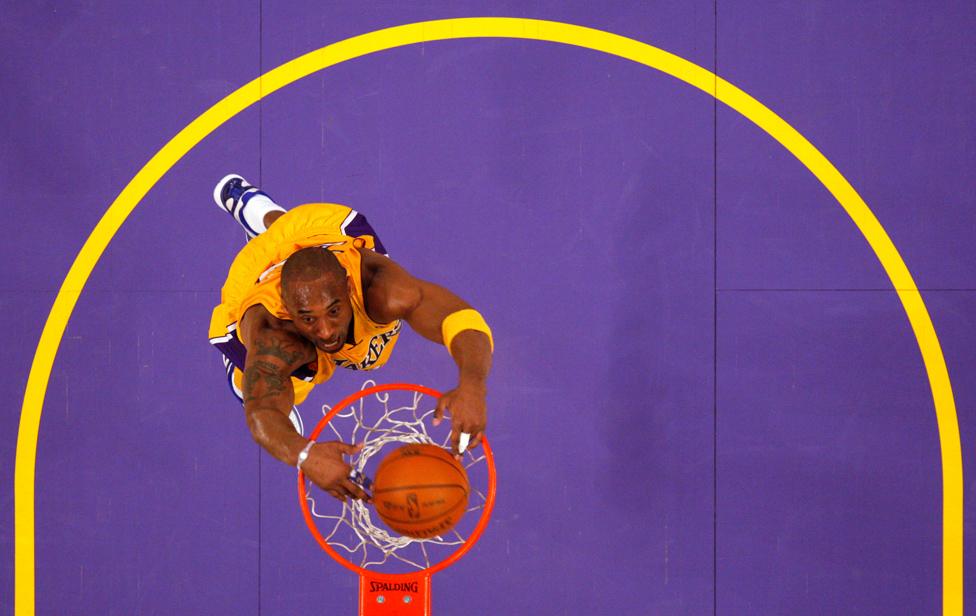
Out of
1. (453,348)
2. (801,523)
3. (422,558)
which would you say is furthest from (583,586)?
(453,348)

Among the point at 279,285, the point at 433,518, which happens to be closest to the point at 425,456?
the point at 433,518

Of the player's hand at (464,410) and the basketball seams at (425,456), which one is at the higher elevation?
the player's hand at (464,410)

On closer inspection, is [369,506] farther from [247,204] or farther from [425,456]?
[247,204]

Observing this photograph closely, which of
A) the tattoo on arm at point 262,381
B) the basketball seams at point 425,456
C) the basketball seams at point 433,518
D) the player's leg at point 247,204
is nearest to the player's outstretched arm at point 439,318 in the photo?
the basketball seams at point 425,456

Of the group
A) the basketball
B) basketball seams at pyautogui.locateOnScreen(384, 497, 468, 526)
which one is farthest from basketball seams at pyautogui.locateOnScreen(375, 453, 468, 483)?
basketball seams at pyautogui.locateOnScreen(384, 497, 468, 526)

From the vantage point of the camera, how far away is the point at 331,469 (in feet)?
10.6

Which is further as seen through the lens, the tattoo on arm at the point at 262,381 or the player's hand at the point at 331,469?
the tattoo on arm at the point at 262,381

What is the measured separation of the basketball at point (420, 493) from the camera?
348 cm

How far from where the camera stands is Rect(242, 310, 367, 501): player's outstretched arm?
3.25 m

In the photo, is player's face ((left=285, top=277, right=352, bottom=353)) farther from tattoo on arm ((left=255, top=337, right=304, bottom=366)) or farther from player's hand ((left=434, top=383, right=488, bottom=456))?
player's hand ((left=434, top=383, right=488, bottom=456))

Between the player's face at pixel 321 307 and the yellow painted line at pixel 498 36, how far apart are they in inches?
93.9

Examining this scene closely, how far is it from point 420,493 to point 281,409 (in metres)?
0.73

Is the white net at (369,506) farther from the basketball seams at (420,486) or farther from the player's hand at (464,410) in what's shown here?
the player's hand at (464,410)

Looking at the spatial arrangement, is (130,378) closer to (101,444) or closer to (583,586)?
(101,444)
